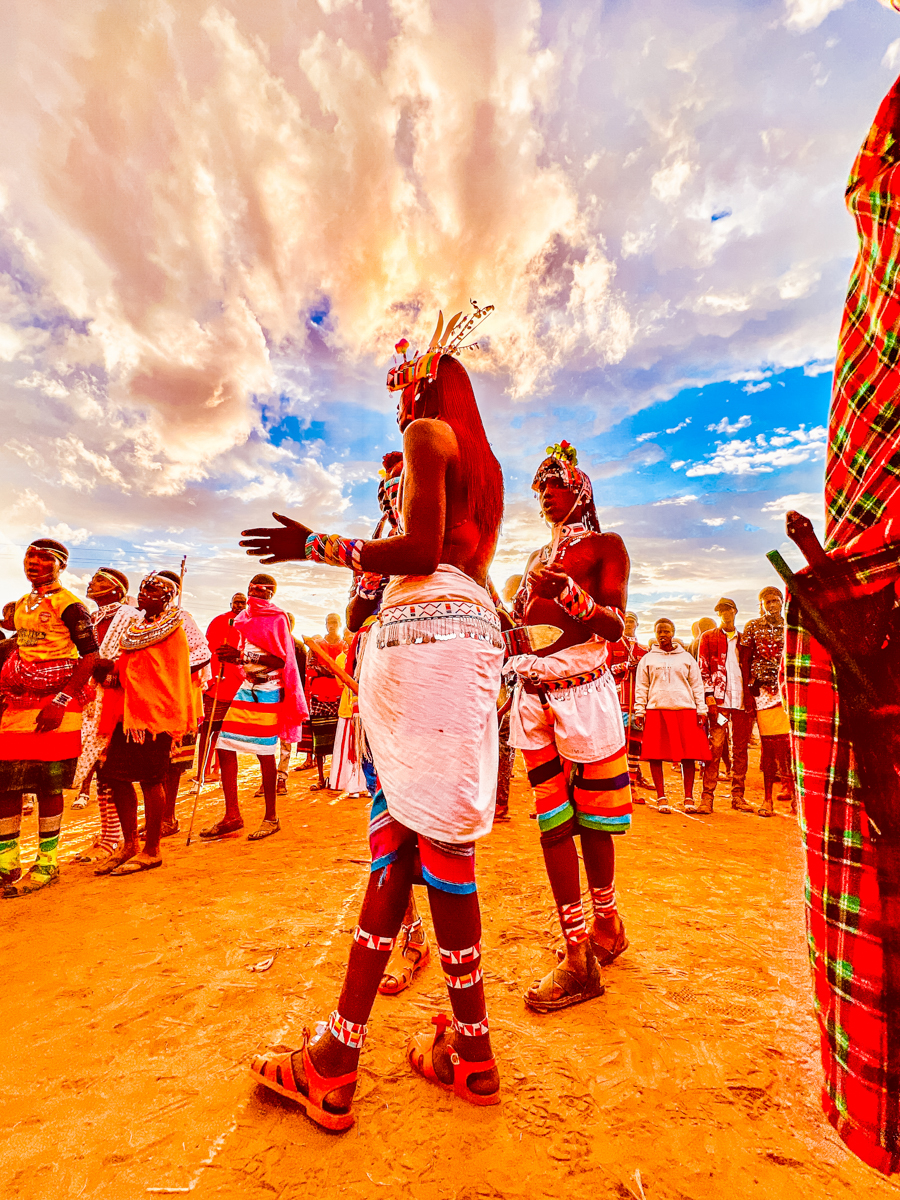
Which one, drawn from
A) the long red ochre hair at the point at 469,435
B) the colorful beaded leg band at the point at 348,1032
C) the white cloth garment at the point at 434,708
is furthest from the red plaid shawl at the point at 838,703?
the colorful beaded leg band at the point at 348,1032

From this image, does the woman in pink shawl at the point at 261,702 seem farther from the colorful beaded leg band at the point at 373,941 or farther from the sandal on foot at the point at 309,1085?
the colorful beaded leg band at the point at 373,941

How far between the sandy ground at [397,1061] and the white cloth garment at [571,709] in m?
1.11

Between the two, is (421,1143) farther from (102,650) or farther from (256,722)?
(102,650)

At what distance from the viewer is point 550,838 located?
260 centimetres

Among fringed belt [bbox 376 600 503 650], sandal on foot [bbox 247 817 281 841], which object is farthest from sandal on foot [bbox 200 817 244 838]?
fringed belt [bbox 376 600 503 650]

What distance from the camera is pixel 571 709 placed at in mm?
2670

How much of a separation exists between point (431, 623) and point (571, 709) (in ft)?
3.99

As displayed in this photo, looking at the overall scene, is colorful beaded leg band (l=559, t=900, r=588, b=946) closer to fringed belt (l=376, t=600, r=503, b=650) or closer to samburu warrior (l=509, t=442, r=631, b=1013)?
samburu warrior (l=509, t=442, r=631, b=1013)

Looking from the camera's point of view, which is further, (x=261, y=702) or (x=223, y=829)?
(x=261, y=702)

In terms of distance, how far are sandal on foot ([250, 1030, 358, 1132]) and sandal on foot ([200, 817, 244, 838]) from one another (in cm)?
394

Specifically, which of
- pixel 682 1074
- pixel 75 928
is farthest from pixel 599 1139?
pixel 75 928

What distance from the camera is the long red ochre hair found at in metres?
1.99

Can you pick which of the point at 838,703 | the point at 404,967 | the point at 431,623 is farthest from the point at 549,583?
the point at 404,967

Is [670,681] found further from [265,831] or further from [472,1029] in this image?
[472,1029]
